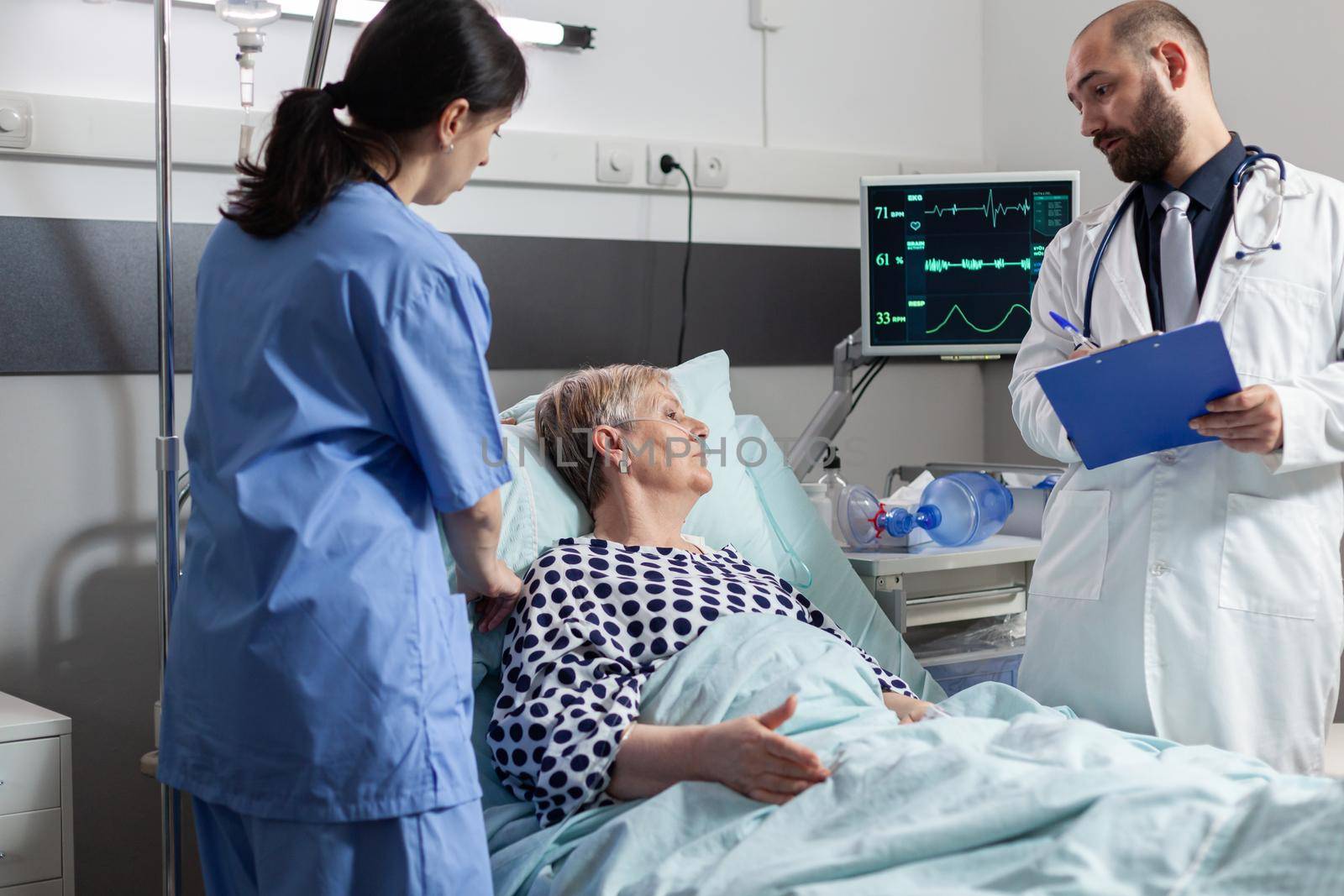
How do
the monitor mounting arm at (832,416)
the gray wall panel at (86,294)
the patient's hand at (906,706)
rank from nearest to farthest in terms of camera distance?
Result: the patient's hand at (906,706) < the gray wall panel at (86,294) < the monitor mounting arm at (832,416)

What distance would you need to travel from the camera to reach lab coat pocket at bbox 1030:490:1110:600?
175 centimetres

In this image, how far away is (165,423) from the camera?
1700 millimetres

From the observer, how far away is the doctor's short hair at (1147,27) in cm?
178

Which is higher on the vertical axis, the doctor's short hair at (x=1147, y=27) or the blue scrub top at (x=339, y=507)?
the doctor's short hair at (x=1147, y=27)

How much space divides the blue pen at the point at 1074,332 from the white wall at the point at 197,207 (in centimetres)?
105

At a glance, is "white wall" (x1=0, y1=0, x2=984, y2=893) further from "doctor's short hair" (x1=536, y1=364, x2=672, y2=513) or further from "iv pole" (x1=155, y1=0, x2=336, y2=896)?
"doctor's short hair" (x1=536, y1=364, x2=672, y2=513)

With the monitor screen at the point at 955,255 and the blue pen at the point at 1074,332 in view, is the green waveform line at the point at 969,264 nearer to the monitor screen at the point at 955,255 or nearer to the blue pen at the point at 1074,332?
the monitor screen at the point at 955,255

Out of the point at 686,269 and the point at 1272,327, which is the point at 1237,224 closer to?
the point at 1272,327

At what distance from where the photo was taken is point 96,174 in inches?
82.4

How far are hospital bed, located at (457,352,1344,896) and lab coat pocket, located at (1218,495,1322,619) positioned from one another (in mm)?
276

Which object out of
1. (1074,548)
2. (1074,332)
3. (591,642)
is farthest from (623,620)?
(1074,332)

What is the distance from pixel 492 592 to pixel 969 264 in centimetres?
158

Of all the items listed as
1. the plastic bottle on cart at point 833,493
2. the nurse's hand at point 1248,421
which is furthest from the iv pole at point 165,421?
the nurse's hand at point 1248,421

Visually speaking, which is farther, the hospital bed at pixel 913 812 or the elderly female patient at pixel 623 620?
the elderly female patient at pixel 623 620
